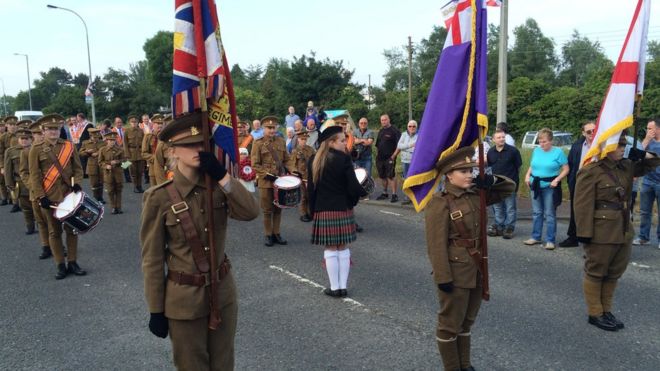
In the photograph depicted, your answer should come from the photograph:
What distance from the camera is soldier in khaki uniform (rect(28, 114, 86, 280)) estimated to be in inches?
288

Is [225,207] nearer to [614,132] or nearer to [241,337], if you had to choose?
[241,337]

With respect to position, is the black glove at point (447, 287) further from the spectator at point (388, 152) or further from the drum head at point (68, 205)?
the spectator at point (388, 152)

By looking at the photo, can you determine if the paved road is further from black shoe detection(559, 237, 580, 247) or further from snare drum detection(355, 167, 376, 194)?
snare drum detection(355, 167, 376, 194)

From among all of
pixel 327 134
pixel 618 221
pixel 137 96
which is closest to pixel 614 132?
pixel 618 221

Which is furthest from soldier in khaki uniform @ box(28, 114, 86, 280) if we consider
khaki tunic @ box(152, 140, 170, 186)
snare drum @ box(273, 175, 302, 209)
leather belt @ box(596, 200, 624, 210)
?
leather belt @ box(596, 200, 624, 210)

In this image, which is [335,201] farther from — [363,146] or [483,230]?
[363,146]

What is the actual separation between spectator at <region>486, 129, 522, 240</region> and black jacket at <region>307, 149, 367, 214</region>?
12.5 feet

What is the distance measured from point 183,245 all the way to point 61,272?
515cm

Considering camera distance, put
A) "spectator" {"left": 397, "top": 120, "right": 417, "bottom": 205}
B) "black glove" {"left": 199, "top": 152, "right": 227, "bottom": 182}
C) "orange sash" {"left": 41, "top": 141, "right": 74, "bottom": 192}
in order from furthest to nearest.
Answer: "spectator" {"left": 397, "top": 120, "right": 417, "bottom": 205}, "orange sash" {"left": 41, "top": 141, "right": 74, "bottom": 192}, "black glove" {"left": 199, "top": 152, "right": 227, "bottom": 182}

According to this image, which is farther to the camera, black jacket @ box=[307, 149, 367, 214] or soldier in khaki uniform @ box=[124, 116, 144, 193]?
soldier in khaki uniform @ box=[124, 116, 144, 193]

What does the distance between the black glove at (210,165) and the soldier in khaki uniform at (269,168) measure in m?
5.93

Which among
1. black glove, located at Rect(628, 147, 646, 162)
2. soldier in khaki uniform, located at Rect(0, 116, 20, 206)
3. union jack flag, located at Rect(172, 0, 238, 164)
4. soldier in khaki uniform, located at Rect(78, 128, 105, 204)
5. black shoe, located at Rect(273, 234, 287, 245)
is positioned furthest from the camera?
soldier in khaki uniform, located at Rect(78, 128, 105, 204)

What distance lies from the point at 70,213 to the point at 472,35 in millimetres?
5632

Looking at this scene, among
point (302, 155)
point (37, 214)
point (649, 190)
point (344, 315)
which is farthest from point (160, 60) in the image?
point (344, 315)
